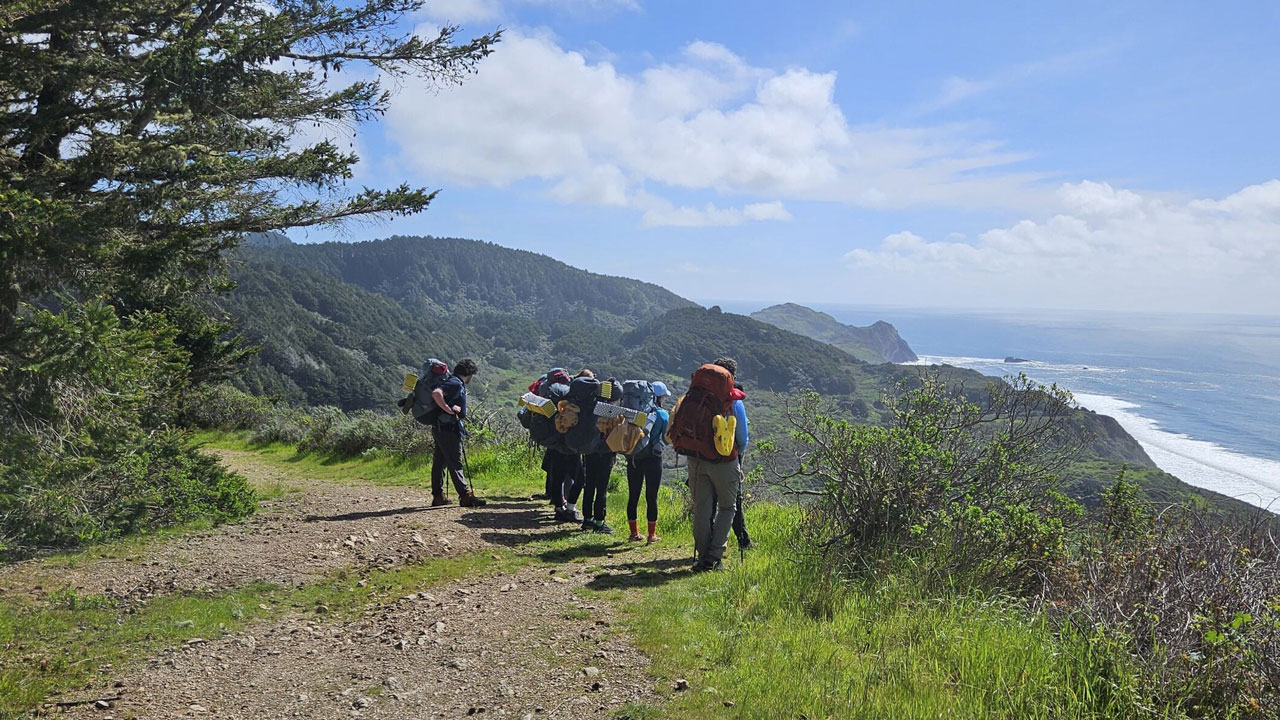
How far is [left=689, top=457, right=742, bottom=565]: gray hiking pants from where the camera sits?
585 centimetres

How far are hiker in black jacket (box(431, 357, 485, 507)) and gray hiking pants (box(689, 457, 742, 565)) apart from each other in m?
3.50

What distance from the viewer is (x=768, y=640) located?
163 inches

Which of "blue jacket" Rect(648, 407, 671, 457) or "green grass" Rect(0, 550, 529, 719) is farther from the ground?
"blue jacket" Rect(648, 407, 671, 457)

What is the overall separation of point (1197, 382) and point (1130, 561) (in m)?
152

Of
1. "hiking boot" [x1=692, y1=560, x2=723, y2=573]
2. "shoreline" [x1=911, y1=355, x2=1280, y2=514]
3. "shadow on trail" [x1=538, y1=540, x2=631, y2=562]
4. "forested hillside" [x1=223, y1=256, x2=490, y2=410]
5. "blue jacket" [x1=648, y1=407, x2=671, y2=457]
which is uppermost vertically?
"forested hillside" [x1=223, y1=256, x2=490, y2=410]

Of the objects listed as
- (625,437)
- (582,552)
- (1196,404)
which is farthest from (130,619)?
(1196,404)

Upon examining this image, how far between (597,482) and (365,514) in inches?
113

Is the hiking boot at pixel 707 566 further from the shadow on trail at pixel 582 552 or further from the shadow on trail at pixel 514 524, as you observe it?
the shadow on trail at pixel 514 524

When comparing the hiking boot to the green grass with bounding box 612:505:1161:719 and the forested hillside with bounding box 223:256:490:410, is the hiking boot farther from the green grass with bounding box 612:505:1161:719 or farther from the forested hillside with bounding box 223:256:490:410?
the forested hillside with bounding box 223:256:490:410

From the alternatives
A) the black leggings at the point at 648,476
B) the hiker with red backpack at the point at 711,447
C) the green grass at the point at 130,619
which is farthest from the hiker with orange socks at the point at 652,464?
the green grass at the point at 130,619

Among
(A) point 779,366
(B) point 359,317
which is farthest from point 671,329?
(B) point 359,317

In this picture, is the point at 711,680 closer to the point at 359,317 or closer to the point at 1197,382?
the point at 359,317

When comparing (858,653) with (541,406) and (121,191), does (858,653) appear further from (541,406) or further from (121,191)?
(121,191)

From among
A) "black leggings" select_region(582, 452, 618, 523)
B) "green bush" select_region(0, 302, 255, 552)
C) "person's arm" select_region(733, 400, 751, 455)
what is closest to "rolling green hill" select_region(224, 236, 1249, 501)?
"person's arm" select_region(733, 400, 751, 455)
